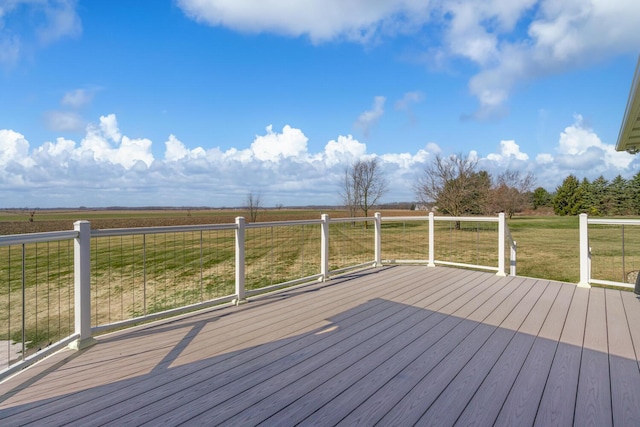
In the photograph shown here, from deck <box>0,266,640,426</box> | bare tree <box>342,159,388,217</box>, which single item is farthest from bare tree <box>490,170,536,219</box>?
deck <box>0,266,640,426</box>

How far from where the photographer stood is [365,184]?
22891mm

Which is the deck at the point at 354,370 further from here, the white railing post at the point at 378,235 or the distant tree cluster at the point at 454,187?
the distant tree cluster at the point at 454,187

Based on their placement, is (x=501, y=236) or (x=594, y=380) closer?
(x=594, y=380)

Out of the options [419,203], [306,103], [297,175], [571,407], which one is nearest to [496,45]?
[306,103]

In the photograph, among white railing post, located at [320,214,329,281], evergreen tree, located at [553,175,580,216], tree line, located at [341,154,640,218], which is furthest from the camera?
evergreen tree, located at [553,175,580,216]

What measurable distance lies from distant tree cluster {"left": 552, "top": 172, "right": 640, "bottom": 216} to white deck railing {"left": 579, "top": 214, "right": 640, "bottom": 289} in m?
15.0

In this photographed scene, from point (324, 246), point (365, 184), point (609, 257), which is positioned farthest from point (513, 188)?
point (324, 246)

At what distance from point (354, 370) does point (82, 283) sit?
212 centimetres

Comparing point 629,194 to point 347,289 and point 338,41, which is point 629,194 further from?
point 347,289

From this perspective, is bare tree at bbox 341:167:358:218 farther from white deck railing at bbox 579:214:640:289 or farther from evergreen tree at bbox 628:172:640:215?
evergreen tree at bbox 628:172:640:215

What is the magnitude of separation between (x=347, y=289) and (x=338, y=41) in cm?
989

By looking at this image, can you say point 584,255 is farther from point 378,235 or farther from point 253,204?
point 253,204

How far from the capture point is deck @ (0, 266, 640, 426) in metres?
1.49

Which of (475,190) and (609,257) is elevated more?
(475,190)
